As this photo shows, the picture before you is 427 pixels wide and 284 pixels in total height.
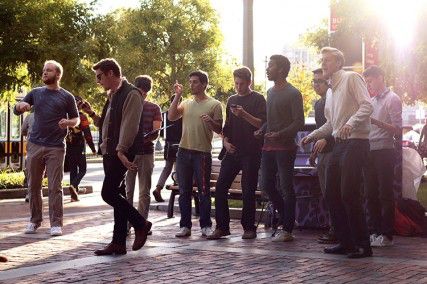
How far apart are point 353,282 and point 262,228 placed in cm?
446

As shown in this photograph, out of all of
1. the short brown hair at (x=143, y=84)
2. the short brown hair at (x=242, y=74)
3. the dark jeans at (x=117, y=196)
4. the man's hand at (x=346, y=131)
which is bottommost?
the dark jeans at (x=117, y=196)

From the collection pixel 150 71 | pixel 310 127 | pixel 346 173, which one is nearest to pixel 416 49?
pixel 310 127

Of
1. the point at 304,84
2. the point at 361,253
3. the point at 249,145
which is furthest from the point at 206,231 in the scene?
the point at 304,84

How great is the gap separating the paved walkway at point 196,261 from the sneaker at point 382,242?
0.12 meters

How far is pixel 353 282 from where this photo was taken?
724 cm

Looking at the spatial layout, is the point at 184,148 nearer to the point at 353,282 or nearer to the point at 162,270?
the point at 162,270

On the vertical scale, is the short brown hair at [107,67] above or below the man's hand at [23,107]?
above

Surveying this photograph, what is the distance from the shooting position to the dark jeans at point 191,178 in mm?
10422

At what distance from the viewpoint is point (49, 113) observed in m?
10.4

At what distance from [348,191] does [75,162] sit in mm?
8841

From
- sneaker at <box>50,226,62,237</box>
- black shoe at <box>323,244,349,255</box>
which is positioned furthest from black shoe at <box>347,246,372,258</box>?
sneaker at <box>50,226,62,237</box>

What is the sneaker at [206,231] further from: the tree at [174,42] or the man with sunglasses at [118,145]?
the tree at [174,42]

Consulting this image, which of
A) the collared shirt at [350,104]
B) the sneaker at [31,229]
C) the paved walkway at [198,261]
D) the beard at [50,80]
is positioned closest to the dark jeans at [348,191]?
the collared shirt at [350,104]

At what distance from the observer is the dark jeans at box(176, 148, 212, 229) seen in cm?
1042
